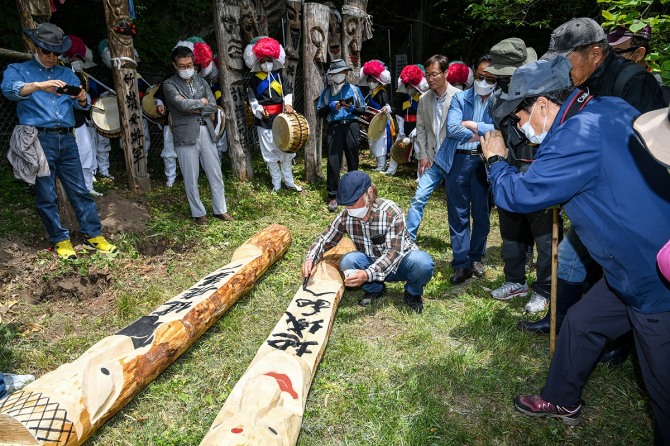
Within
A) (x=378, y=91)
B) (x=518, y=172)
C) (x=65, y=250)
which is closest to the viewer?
(x=518, y=172)

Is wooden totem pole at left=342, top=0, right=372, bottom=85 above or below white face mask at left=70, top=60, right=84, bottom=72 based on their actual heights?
above

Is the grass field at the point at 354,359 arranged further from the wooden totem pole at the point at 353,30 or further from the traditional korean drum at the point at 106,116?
the wooden totem pole at the point at 353,30

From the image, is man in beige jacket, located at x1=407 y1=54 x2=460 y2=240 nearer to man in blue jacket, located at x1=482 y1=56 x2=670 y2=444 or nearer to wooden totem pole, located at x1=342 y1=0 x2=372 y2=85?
man in blue jacket, located at x1=482 y1=56 x2=670 y2=444

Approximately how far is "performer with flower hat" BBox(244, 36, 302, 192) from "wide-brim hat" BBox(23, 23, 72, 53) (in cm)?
316

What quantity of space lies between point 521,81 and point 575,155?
750 millimetres

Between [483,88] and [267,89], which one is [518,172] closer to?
[483,88]

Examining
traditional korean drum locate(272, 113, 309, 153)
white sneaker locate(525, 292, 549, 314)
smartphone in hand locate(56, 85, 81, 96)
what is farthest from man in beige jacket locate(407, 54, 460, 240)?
smartphone in hand locate(56, 85, 81, 96)

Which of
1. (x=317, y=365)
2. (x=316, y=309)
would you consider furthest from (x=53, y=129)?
(x=317, y=365)

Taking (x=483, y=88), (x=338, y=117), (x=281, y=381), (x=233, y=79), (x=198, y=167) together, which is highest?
(x=233, y=79)

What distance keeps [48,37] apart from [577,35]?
492cm

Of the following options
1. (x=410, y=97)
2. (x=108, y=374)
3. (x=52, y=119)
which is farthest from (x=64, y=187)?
(x=410, y=97)

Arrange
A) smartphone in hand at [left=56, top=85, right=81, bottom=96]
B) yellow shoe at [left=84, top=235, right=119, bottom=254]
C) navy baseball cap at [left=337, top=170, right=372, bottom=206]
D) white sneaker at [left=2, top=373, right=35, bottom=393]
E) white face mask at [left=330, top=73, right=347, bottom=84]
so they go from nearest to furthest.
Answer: white sneaker at [left=2, top=373, right=35, bottom=393] → navy baseball cap at [left=337, top=170, right=372, bottom=206] → smartphone in hand at [left=56, top=85, right=81, bottom=96] → yellow shoe at [left=84, top=235, right=119, bottom=254] → white face mask at [left=330, top=73, right=347, bottom=84]

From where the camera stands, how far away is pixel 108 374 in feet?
9.56

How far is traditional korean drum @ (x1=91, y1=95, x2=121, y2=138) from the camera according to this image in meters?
7.04
